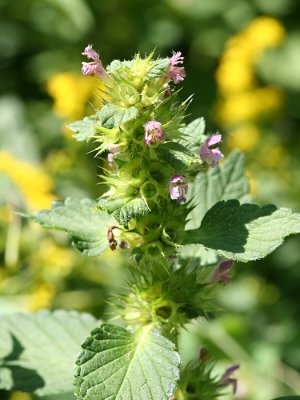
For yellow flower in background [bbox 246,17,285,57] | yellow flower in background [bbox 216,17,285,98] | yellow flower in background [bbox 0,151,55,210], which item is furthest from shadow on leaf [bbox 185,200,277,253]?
yellow flower in background [bbox 246,17,285,57]

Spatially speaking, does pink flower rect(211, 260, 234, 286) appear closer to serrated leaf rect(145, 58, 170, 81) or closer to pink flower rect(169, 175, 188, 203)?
pink flower rect(169, 175, 188, 203)

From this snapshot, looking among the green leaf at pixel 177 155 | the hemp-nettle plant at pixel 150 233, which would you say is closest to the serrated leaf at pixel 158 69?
the hemp-nettle plant at pixel 150 233

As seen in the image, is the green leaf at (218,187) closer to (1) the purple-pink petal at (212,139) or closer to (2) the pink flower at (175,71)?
(1) the purple-pink petal at (212,139)

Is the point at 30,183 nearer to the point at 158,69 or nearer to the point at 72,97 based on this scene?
the point at 72,97

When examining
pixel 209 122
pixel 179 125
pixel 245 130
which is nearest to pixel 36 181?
pixel 245 130

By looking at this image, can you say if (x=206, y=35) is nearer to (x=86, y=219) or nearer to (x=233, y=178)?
(x=233, y=178)
